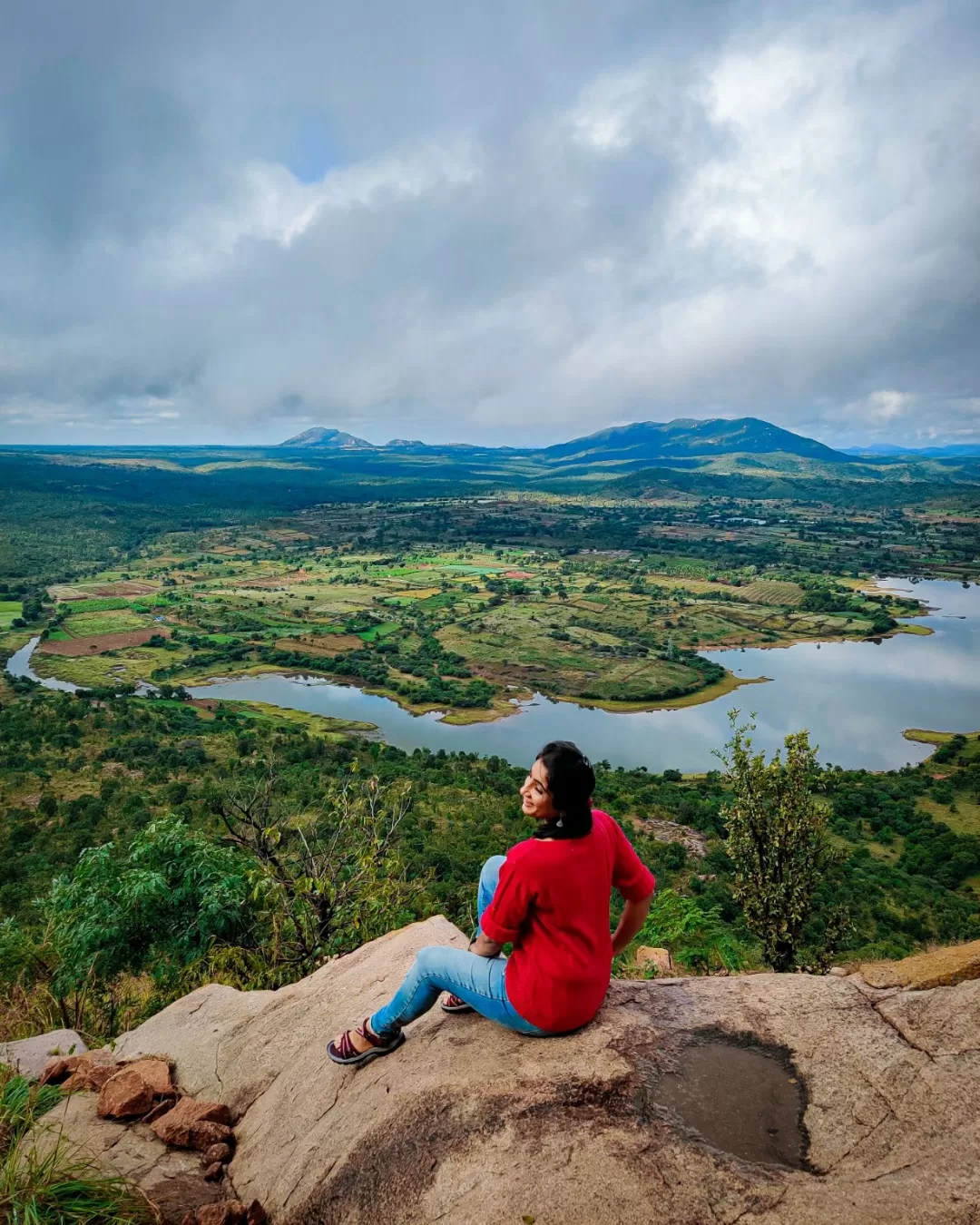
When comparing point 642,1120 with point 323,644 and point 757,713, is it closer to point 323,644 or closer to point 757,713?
point 757,713

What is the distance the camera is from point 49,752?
36.6 m

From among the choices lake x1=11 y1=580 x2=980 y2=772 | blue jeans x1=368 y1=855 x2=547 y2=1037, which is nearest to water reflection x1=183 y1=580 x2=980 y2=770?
Result: lake x1=11 y1=580 x2=980 y2=772

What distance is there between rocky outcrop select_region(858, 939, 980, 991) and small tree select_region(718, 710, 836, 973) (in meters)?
5.61

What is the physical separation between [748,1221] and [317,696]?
58.0 meters

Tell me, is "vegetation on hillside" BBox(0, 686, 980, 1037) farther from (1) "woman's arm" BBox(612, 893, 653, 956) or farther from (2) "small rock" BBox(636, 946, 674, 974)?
(1) "woman's arm" BBox(612, 893, 653, 956)

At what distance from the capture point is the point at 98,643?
7238 cm

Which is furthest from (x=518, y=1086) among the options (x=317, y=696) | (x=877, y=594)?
(x=877, y=594)

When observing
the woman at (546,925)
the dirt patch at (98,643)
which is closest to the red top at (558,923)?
the woman at (546,925)

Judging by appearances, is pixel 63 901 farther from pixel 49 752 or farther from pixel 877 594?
pixel 877 594

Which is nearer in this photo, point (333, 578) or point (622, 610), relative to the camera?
point (622, 610)

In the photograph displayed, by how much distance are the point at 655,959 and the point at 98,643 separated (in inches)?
3076

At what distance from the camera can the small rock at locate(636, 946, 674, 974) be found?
7598 millimetres

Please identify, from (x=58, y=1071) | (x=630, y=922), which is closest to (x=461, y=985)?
(x=630, y=922)

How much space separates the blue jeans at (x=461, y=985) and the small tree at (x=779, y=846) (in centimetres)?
707
